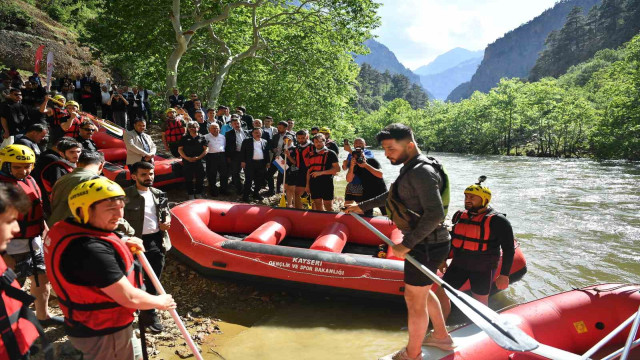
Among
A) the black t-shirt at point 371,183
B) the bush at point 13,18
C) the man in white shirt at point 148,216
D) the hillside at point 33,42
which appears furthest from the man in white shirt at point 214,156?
the bush at point 13,18

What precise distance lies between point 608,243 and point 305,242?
6663 mm

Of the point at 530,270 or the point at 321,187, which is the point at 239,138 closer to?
the point at 321,187

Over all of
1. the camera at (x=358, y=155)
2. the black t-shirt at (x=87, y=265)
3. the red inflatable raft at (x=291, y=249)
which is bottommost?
the red inflatable raft at (x=291, y=249)

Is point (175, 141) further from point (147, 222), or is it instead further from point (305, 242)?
point (147, 222)

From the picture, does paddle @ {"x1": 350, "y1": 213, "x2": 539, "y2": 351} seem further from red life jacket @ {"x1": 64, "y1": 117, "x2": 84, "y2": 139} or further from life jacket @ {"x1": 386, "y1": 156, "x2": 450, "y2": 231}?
red life jacket @ {"x1": 64, "y1": 117, "x2": 84, "y2": 139}

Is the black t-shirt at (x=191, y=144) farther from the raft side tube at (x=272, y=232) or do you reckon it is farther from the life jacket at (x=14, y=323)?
the life jacket at (x=14, y=323)

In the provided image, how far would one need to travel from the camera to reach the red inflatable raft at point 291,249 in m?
4.35

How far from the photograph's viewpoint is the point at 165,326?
376 cm

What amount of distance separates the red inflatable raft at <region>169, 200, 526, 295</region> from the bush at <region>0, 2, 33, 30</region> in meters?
24.9

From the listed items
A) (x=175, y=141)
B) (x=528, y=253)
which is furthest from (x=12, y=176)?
(x=528, y=253)

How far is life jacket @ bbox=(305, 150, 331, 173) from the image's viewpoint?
6137mm

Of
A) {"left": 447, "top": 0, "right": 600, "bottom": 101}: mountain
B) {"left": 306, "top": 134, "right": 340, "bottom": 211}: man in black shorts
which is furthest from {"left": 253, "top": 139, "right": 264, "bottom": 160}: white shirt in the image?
{"left": 447, "top": 0, "right": 600, "bottom": 101}: mountain

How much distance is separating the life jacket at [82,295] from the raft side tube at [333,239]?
3.15 meters

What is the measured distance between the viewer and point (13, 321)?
4.66 feet
